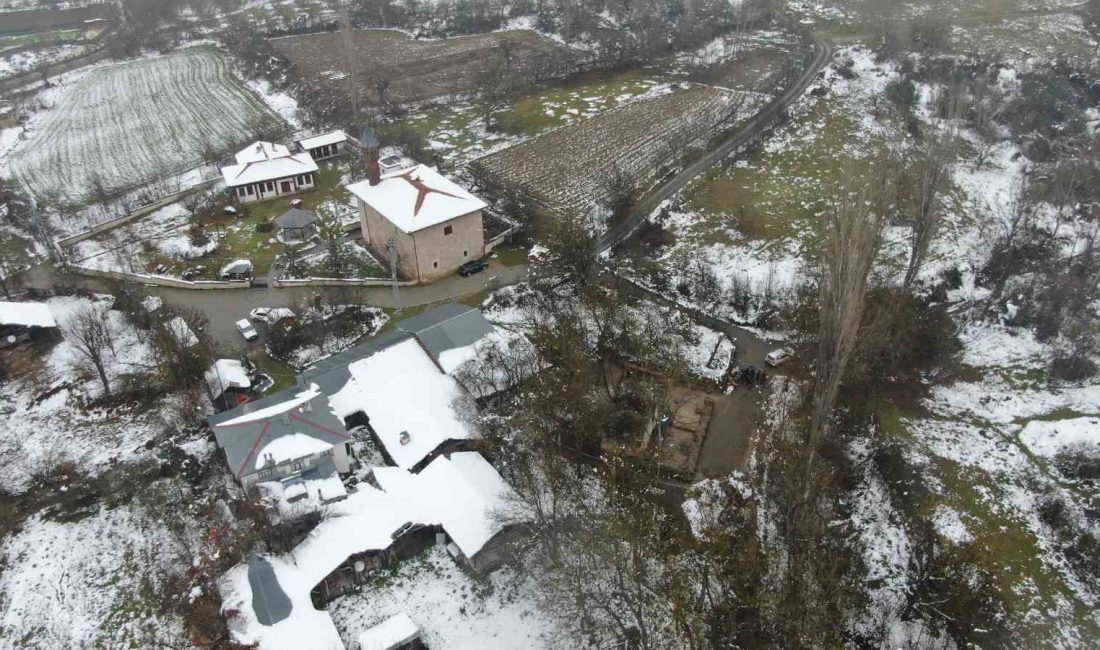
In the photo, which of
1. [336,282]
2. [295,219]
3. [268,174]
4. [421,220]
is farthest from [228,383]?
[268,174]

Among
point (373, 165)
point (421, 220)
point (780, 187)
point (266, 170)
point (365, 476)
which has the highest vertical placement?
point (373, 165)

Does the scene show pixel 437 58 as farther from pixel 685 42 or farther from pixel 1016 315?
pixel 1016 315

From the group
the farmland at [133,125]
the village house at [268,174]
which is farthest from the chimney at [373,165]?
the farmland at [133,125]

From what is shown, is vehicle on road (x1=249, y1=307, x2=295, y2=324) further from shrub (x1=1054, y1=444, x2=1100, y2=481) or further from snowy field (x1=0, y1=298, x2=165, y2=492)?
shrub (x1=1054, y1=444, x2=1100, y2=481)

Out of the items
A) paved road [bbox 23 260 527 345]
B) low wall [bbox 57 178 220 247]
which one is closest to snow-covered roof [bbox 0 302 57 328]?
paved road [bbox 23 260 527 345]

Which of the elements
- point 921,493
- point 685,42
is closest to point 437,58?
point 685,42

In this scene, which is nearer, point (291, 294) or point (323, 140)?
point (291, 294)

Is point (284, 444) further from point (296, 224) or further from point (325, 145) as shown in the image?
point (325, 145)
